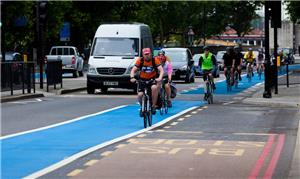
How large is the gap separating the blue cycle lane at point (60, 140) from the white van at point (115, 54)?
23.5 feet

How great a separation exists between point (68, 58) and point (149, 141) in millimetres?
27774

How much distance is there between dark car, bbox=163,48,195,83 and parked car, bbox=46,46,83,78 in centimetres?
659

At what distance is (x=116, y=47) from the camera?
26.0 m

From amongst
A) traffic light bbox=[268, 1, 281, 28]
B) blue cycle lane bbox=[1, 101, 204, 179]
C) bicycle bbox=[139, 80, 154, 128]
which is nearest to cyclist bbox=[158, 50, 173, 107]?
blue cycle lane bbox=[1, 101, 204, 179]

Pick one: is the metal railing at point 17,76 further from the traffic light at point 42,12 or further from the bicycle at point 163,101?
the bicycle at point 163,101

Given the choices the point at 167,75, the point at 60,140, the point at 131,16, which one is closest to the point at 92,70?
the point at 167,75

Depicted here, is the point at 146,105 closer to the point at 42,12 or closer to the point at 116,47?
the point at 116,47

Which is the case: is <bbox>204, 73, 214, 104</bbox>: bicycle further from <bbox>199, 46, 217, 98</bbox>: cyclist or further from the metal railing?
the metal railing

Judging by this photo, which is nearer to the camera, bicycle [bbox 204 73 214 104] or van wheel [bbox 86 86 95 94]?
bicycle [bbox 204 73 214 104]

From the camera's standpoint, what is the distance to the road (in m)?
9.17

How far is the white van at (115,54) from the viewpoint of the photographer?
25.0 metres

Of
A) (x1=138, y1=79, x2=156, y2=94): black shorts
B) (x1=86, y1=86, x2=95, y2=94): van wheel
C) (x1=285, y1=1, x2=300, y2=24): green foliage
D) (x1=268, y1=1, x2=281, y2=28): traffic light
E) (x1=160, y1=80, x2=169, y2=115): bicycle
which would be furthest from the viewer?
(x1=285, y1=1, x2=300, y2=24): green foliage

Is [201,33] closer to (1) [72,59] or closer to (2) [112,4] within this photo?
(2) [112,4]

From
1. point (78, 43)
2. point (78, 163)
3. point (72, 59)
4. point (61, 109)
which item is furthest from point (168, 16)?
point (78, 163)
